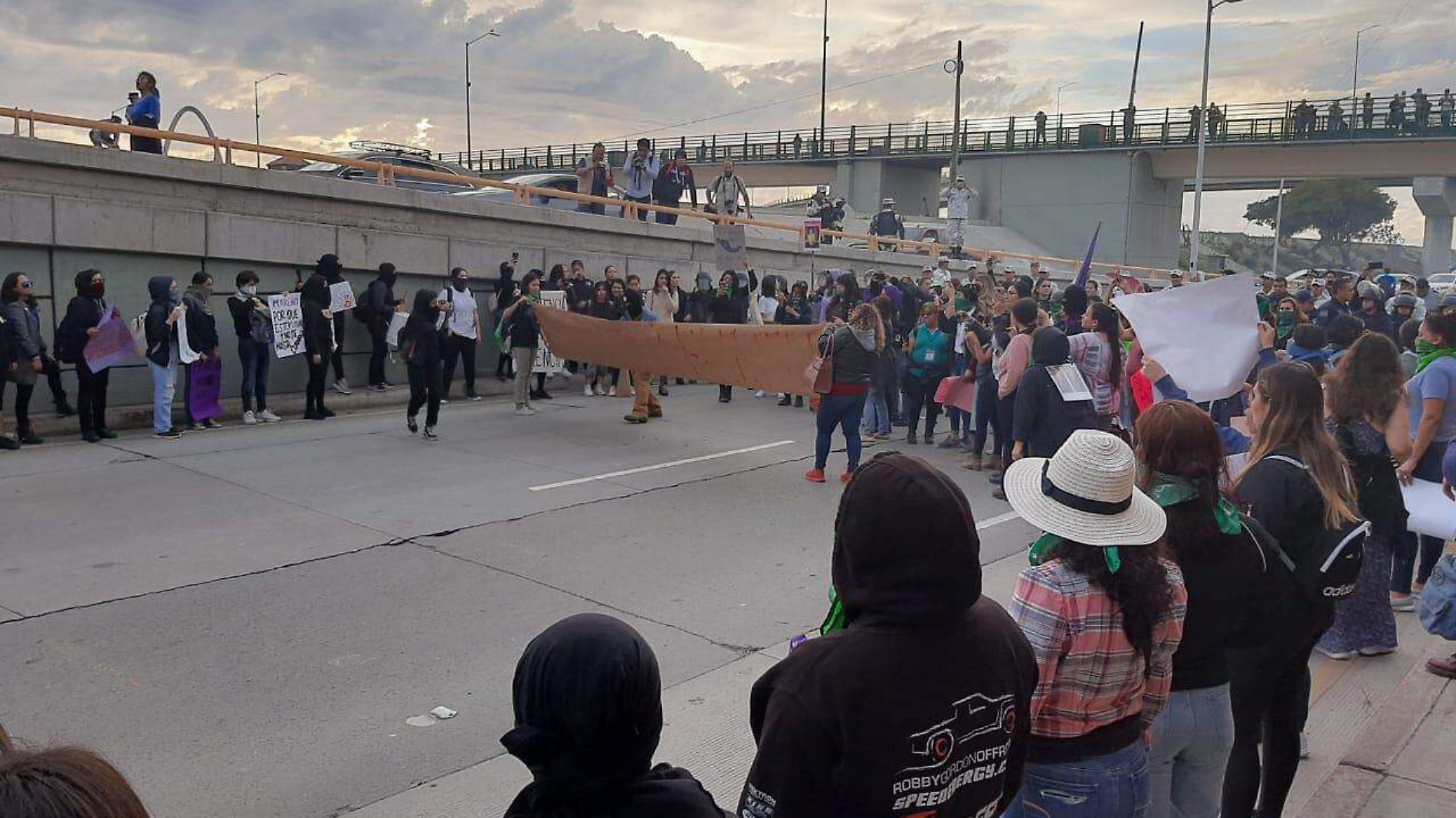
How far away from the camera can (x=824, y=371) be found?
10680 millimetres

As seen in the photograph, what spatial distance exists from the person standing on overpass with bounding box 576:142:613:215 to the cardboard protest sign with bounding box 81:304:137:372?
33.4 ft

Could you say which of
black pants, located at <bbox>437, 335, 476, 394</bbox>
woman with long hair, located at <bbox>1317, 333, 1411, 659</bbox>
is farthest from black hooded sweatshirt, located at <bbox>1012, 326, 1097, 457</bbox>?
black pants, located at <bbox>437, 335, 476, 394</bbox>

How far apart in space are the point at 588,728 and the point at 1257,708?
119 inches

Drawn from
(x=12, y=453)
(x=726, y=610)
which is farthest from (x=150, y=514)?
(x=726, y=610)

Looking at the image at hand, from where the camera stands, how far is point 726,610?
707cm

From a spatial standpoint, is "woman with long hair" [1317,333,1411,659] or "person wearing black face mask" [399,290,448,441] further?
"person wearing black face mask" [399,290,448,441]

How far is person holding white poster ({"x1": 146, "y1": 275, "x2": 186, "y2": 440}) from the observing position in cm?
1219

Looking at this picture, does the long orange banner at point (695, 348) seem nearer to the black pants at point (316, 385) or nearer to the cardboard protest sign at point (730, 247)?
the cardboard protest sign at point (730, 247)

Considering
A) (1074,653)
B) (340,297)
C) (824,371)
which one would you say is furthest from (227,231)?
(1074,653)

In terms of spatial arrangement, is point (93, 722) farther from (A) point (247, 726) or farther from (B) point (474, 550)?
(B) point (474, 550)

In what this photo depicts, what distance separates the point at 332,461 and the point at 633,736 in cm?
1017

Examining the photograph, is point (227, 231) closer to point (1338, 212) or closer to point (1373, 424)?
point (1373, 424)

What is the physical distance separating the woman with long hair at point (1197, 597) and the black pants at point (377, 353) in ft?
44.4

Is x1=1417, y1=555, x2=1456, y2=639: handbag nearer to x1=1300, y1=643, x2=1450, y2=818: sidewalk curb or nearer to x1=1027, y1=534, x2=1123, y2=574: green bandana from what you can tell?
x1=1300, y1=643, x2=1450, y2=818: sidewalk curb
